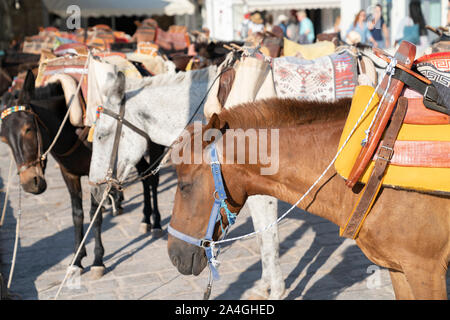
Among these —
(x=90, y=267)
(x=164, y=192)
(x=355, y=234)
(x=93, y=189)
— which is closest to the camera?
(x=355, y=234)

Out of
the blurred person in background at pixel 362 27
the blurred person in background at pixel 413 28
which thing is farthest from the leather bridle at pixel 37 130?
the blurred person in background at pixel 362 27

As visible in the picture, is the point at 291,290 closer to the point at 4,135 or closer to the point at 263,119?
the point at 263,119

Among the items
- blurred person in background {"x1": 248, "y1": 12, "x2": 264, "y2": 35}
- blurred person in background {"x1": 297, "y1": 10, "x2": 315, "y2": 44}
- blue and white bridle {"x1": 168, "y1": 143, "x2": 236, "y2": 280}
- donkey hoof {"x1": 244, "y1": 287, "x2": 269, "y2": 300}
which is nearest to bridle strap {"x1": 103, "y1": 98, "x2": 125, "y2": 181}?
donkey hoof {"x1": 244, "y1": 287, "x2": 269, "y2": 300}

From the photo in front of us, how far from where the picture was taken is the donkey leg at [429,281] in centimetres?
236

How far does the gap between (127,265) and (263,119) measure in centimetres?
332

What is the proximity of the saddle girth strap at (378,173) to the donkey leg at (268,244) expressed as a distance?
5.76ft

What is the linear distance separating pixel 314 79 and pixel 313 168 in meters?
1.76

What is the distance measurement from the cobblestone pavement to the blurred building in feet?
26.0

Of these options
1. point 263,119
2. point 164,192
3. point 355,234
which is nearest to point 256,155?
point 263,119

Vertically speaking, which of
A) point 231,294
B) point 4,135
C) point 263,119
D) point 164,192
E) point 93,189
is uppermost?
point 263,119

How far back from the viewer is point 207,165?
8.39 feet

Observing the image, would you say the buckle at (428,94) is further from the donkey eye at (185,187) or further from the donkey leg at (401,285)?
the donkey eye at (185,187)

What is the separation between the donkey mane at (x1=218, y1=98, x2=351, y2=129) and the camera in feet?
8.52

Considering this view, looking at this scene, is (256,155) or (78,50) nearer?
(256,155)
